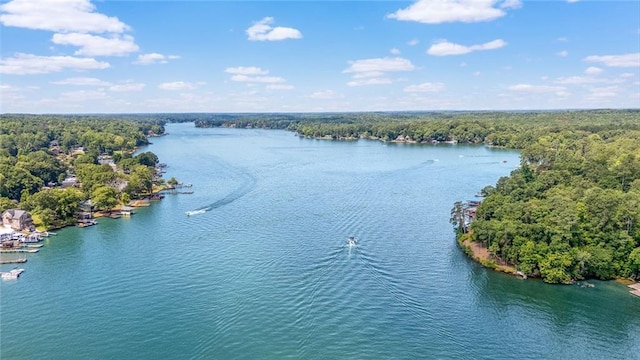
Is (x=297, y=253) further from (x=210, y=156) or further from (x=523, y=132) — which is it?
(x=523, y=132)

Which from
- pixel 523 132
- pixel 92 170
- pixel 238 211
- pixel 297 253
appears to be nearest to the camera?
pixel 297 253

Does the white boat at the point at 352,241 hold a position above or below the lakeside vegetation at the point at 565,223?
below

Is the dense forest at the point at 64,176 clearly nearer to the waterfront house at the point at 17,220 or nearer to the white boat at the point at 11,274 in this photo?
the waterfront house at the point at 17,220

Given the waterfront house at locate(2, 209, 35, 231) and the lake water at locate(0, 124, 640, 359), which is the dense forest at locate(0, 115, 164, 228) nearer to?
the waterfront house at locate(2, 209, 35, 231)

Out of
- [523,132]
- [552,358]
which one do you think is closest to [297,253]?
[552,358]

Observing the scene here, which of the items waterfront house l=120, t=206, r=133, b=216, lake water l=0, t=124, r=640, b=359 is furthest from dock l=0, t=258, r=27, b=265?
waterfront house l=120, t=206, r=133, b=216

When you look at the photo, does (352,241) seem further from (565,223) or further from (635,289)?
(635,289)

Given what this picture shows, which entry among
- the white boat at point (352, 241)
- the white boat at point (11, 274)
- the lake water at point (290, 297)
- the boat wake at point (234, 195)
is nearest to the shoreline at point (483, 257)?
the lake water at point (290, 297)
